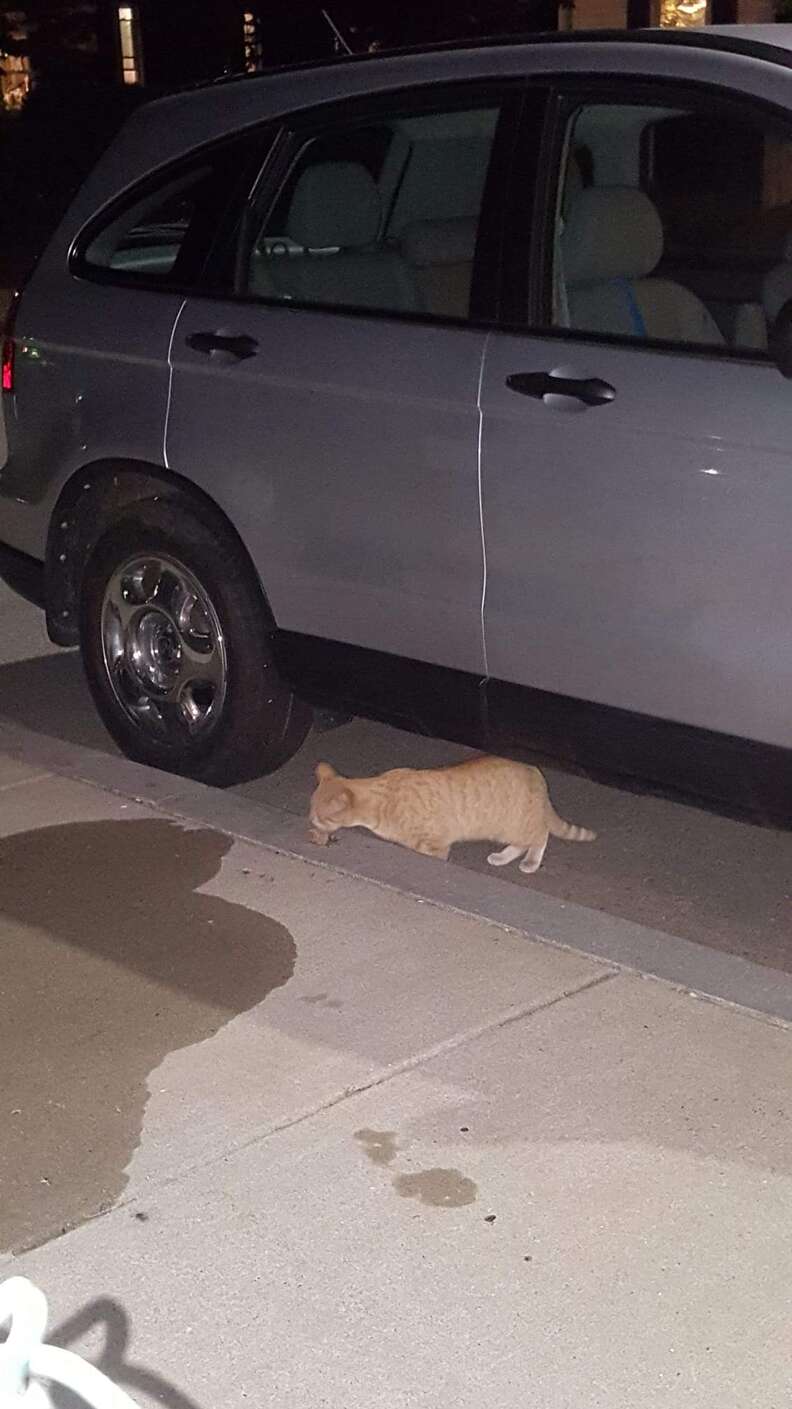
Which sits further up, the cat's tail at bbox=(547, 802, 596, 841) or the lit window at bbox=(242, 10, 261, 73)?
the lit window at bbox=(242, 10, 261, 73)

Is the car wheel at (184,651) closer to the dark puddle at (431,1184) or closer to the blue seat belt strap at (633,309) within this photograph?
the blue seat belt strap at (633,309)

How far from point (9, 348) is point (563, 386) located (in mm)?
2199

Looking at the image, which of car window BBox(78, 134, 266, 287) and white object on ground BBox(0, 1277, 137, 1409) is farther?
car window BBox(78, 134, 266, 287)

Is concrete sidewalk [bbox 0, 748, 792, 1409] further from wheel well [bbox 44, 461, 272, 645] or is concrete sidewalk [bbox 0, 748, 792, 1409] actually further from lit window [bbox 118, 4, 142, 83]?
lit window [bbox 118, 4, 142, 83]

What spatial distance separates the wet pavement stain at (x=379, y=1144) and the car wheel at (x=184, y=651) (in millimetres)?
1937

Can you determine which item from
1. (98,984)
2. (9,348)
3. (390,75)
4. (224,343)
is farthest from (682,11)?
(98,984)

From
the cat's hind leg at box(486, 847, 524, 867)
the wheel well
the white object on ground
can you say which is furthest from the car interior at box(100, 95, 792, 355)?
the white object on ground

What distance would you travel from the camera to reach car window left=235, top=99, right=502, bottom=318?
4906mm

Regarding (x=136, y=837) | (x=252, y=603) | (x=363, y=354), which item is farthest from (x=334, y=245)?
(x=136, y=837)

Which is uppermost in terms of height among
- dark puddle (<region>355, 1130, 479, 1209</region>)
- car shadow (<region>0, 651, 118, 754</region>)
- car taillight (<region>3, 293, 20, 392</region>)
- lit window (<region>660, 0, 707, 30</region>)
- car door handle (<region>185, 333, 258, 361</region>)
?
lit window (<region>660, 0, 707, 30</region>)

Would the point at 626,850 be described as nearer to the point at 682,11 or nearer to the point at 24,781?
the point at 24,781

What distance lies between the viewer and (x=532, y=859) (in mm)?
5141

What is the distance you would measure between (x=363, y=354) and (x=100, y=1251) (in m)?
2.42

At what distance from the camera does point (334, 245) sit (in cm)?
522
